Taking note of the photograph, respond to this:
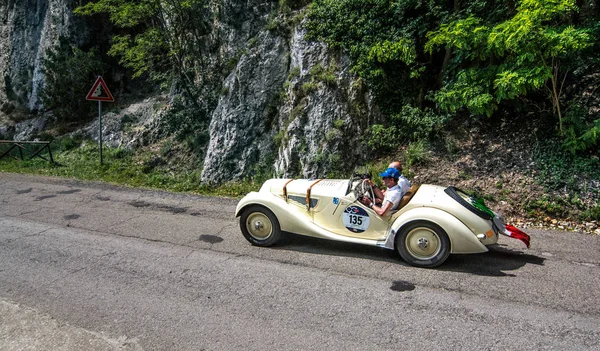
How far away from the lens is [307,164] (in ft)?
32.3

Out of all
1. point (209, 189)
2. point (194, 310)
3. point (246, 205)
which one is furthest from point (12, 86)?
point (194, 310)

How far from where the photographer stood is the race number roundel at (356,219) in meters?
5.73

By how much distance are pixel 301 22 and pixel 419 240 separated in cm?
813

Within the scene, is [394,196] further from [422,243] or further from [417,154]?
[417,154]

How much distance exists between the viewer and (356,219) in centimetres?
579

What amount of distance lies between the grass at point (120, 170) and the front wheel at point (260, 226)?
11.4 ft

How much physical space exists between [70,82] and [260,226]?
15.2m

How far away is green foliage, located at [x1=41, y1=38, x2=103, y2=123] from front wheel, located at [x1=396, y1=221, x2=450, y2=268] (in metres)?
16.7

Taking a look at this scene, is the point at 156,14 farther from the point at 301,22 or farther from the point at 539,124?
the point at 539,124

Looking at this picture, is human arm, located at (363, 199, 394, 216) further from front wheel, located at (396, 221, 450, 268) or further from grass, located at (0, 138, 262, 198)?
grass, located at (0, 138, 262, 198)

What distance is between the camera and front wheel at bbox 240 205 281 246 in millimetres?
6230

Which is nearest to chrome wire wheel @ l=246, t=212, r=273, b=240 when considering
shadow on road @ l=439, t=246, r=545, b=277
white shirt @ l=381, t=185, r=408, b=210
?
white shirt @ l=381, t=185, r=408, b=210

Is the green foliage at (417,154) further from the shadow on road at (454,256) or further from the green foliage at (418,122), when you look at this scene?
the shadow on road at (454,256)

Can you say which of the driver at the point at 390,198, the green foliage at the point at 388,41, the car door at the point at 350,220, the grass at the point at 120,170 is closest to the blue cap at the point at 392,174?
the driver at the point at 390,198
